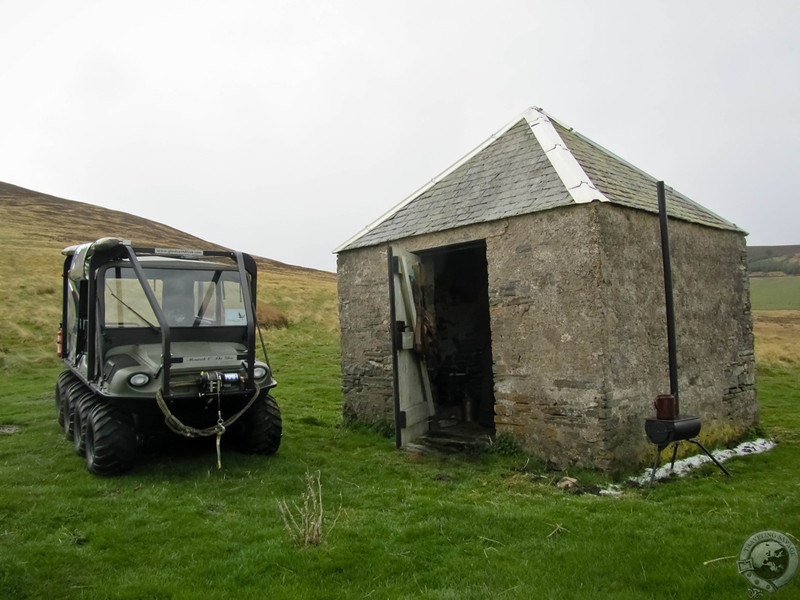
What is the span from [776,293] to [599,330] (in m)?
56.8

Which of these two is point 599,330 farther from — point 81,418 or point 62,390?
point 62,390

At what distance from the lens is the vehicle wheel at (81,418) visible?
719 centimetres

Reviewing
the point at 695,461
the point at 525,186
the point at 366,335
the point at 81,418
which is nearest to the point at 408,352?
the point at 366,335

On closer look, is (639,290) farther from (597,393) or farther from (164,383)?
(164,383)

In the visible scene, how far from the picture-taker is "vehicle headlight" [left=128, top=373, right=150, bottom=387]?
634 centimetres

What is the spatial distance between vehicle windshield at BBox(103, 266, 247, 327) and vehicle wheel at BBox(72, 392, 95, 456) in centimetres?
105

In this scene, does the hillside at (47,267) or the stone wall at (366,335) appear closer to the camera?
the stone wall at (366,335)

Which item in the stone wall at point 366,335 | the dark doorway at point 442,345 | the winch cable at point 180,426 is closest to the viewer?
the winch cable at point 180,426

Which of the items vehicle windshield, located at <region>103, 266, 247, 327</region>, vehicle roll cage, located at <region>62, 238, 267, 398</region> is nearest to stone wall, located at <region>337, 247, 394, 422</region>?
vehicle roll cage, located at <region>62, 238, 267, 398</region>

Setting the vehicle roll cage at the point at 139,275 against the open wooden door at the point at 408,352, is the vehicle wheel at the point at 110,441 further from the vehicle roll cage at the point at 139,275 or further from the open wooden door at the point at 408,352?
the open wooden door at the point at 408,352

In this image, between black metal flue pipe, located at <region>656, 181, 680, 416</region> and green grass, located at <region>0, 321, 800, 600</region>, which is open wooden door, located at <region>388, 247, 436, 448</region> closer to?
green grass, located at <region>0, 321, 800, 600</region>

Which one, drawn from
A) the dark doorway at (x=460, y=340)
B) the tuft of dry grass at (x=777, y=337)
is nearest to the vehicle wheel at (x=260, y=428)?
the dark doorway at (x=460, y=340)

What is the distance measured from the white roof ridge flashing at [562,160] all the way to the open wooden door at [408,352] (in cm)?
249

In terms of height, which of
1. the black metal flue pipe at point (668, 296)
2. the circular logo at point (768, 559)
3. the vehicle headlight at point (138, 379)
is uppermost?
the black metal flue pipe at point (668, 296)
